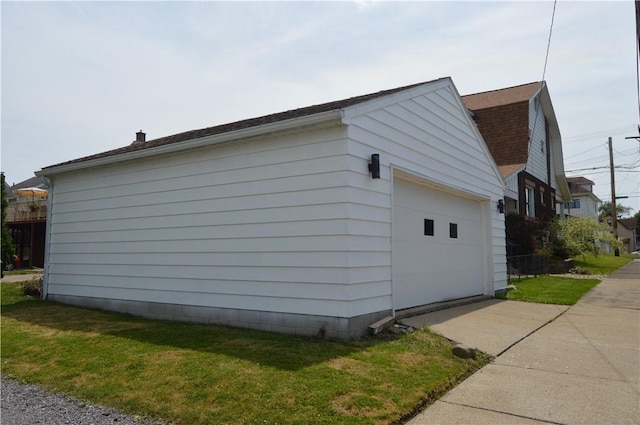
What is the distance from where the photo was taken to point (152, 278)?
320 inches

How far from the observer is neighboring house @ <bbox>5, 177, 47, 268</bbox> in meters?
25.2

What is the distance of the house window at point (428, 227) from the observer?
8289mm

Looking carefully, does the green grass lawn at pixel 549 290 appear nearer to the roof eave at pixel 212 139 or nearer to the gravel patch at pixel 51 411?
the roof eave at pixel 212 139

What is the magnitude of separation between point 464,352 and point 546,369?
87 centimetres

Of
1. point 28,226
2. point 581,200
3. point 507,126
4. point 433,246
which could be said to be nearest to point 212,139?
point 433,246

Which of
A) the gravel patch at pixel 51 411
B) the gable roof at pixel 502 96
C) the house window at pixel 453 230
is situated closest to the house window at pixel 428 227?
the house window at pixel 453 230

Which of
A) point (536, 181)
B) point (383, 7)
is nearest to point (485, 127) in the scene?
point (536, 181)

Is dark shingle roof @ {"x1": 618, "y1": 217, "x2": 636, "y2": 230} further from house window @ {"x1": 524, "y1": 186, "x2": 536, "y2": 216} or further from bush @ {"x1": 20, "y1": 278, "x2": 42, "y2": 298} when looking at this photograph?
bush @ {"x1": 20, "y1": 278, "x2": 42, "y2": 298}

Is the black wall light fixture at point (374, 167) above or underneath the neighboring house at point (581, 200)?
underneath

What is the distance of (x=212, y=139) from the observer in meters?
7.07

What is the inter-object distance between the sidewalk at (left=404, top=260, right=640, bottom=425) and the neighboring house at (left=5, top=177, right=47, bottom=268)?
2551cm

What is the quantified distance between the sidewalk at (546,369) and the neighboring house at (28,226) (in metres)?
25.5

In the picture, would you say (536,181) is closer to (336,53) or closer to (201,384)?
(336,53)

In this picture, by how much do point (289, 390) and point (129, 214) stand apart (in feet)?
19.9
